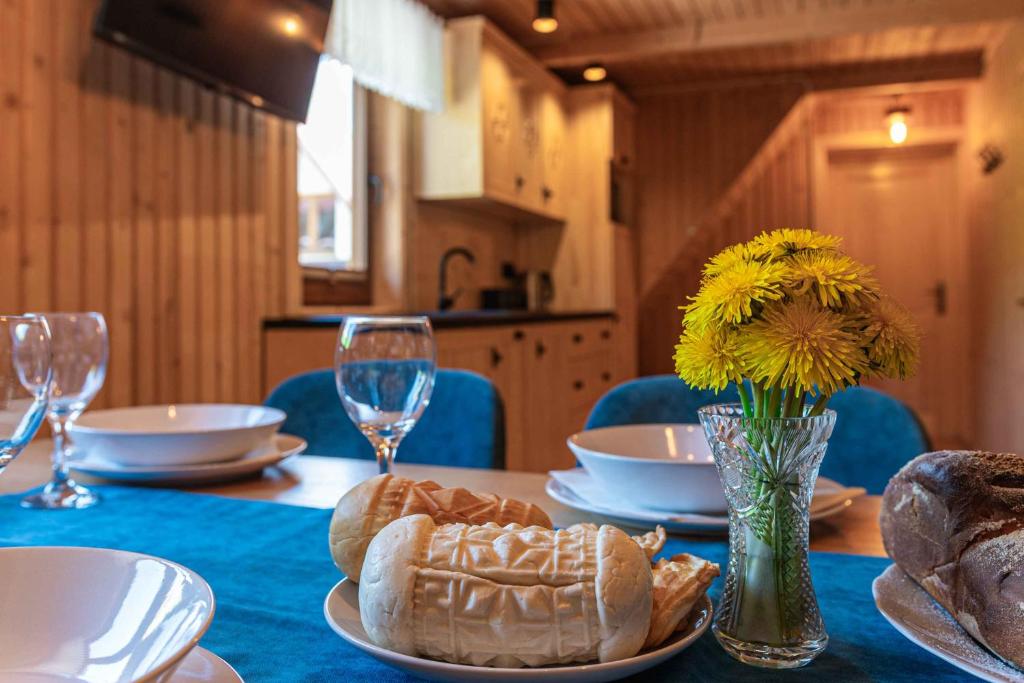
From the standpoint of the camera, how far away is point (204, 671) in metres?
0.44

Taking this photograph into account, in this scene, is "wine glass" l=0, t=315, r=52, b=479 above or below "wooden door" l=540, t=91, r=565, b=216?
below

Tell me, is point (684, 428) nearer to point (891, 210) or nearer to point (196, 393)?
point (196, 393)

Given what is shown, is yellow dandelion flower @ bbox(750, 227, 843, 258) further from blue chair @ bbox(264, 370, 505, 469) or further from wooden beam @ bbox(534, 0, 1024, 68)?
wooden beam @ bbox(534, 0, 1024, 68)

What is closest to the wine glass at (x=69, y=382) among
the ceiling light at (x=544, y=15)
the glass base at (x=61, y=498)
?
the glass base at (x=61, y=498)

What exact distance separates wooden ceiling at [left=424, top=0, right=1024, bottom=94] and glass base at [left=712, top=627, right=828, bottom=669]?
3.74 metres

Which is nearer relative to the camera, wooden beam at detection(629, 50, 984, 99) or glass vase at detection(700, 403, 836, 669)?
glass vase at detection(700, 403, 836, 669)

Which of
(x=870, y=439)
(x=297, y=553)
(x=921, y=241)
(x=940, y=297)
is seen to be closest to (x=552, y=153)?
(x=921, y=241)

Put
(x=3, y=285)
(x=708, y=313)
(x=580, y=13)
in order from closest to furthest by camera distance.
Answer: (x=708, y=313) < (x=3, y=285) < (x=580, y=13)

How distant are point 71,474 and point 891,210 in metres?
6.32

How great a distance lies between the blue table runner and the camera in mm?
487

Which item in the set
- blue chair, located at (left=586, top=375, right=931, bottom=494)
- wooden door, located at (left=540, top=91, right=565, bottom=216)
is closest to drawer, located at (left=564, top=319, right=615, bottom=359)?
wooden door, located at (left=540, top=91, right=565, bottom=216)

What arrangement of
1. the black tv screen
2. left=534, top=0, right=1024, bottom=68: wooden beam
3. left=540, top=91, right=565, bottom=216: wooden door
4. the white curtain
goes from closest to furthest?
1. the black tv screen
2. the white curtain
3. left=534, top=0, right=1024, bottom=68: wooden beam
4. left=540, top=91, right=565, bottom=216: wooden door

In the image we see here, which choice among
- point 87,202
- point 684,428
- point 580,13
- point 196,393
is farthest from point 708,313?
point 580,13

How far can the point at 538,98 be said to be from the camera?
184 inches
